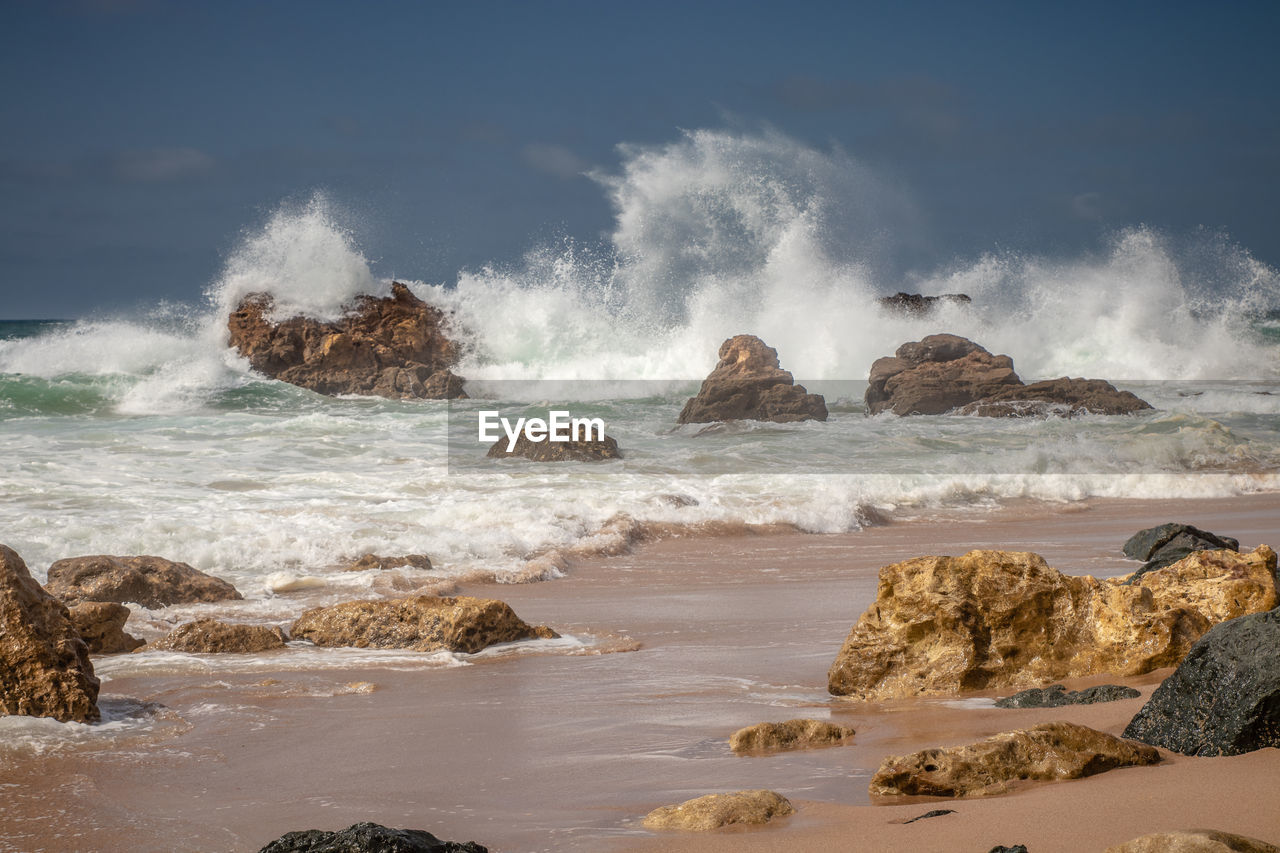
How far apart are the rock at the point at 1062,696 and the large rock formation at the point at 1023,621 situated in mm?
238

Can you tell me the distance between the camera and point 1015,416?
18.7 meters

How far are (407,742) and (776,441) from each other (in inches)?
465

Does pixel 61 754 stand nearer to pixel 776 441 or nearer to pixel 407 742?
pixel 407 742

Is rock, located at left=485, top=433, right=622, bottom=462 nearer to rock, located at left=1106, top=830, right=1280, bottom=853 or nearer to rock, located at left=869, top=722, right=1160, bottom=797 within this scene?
rock, located at left=869, top=722, right=1160, bottom=797

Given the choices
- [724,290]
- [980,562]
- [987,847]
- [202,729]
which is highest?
[724,290]

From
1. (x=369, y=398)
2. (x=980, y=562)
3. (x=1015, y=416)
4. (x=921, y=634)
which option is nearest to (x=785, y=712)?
(x=921, y=634)

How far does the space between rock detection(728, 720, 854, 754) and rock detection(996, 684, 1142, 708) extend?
1.94 feet

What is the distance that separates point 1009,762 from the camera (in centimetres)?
242

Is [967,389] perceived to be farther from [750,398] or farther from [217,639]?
[217,639]

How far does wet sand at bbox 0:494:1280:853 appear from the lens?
220 centimetres

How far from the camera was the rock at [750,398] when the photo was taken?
17.6 metres

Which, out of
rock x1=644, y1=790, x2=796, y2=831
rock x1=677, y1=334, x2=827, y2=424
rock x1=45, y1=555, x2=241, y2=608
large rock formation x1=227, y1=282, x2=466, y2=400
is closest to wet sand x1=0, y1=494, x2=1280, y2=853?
rock x1=644, y1=790, x2=796, y2=831

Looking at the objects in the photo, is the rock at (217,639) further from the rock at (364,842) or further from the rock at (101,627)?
the rock at (364,842)

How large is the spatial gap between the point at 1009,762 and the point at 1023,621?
135 centimetres
